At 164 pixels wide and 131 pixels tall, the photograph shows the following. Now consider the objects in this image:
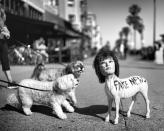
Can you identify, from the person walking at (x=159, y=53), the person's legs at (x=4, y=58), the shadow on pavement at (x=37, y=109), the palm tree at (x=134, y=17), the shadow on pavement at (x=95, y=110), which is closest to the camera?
the shadow on pavement at (x=95, y=110)

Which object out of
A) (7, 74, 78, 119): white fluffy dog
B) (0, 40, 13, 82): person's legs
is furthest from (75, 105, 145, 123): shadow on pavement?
(0, 40, 13, 82): person's legs

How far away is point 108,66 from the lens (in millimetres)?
4062

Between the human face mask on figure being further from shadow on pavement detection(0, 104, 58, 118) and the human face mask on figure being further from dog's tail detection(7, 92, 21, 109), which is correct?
dog's tail detection(7, 92, 21, 109)

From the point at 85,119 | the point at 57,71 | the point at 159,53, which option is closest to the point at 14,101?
the point at 57,71

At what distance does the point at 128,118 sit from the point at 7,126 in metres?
1.77

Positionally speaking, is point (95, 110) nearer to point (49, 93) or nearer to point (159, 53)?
point (49, 93)

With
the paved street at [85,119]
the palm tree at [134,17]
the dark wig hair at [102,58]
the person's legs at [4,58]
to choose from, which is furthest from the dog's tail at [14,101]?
the palm tree at [134,17]

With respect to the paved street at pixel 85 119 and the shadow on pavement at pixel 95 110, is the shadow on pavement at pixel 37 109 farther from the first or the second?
the shadow on pavement at pixel 95 110

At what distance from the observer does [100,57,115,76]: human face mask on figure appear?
405 centimetres

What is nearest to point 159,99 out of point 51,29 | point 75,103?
point 75,103

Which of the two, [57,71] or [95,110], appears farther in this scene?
[57,71]

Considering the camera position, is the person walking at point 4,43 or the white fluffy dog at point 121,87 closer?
the white fluffy dog at point 121,87

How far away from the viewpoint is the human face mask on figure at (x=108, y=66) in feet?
13.3

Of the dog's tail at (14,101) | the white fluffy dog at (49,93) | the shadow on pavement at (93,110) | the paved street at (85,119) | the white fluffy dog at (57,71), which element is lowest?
the shadow on pavement at (93,110)
